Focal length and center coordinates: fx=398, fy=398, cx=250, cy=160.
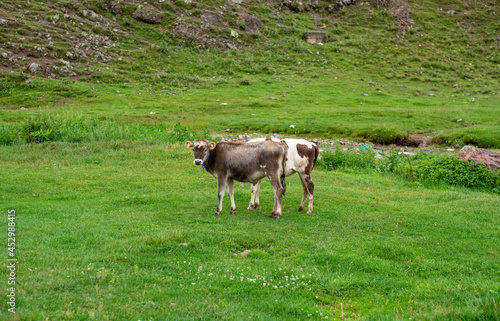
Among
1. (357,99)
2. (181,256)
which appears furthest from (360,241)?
(357,99)

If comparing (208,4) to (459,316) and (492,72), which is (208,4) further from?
(459,316)

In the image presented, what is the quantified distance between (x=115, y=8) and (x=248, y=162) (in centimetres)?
5354

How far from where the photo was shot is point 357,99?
41.4 metres

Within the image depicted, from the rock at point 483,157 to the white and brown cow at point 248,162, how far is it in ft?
31.4

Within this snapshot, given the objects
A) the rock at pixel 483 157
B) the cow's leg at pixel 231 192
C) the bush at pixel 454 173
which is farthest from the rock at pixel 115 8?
the rock at pixel 483 157

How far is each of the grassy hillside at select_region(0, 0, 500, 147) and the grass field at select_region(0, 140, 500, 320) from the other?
17140 mm

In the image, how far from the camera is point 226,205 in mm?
13305

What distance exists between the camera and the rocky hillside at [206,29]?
45.1m

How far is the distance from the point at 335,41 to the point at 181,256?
59.8 meters

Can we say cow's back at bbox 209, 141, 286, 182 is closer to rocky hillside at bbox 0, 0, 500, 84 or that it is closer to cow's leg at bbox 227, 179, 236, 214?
cow's leg at bbox 227, 179, 236, 214

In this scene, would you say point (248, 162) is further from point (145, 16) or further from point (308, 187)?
point (145, 16)

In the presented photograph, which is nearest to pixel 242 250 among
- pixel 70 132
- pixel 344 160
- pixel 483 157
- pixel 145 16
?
pixel 344 160

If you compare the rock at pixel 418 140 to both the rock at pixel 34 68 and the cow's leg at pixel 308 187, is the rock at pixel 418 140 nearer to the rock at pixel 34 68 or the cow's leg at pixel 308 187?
the cow's leg at pixel 308 187

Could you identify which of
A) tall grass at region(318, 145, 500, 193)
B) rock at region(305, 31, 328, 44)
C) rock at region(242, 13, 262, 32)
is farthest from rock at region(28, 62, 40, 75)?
rock at region(305, 31, 328, 44)
